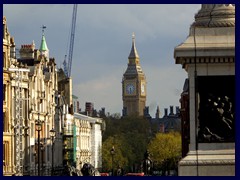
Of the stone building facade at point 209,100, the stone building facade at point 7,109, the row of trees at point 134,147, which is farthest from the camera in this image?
the row of trees at point 134,147

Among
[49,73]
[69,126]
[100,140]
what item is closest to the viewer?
[49,73]

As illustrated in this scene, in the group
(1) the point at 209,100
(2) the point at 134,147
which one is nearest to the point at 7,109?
(1) the point at 209,100

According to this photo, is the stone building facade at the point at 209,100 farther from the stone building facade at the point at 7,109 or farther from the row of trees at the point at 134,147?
the row of trees at the point at 134,147

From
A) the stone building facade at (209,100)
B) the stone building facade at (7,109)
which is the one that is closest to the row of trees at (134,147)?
the stone building facade at (7,109)

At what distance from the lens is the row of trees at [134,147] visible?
5586 inches

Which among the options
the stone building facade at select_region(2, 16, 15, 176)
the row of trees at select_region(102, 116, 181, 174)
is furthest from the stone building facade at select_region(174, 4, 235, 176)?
the row of trees at select_region(102, 116, 181, 174)

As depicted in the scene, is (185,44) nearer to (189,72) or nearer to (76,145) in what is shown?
(189,72)

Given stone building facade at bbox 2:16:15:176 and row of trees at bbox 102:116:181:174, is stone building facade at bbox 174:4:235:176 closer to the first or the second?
stone building facade at bbox 2:16:15:176

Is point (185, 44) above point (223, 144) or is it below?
above

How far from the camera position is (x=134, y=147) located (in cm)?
15200

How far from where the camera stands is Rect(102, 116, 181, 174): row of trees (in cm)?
14188

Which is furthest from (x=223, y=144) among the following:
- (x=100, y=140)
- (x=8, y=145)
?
(x=100, y=140)

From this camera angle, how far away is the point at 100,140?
549 ft
